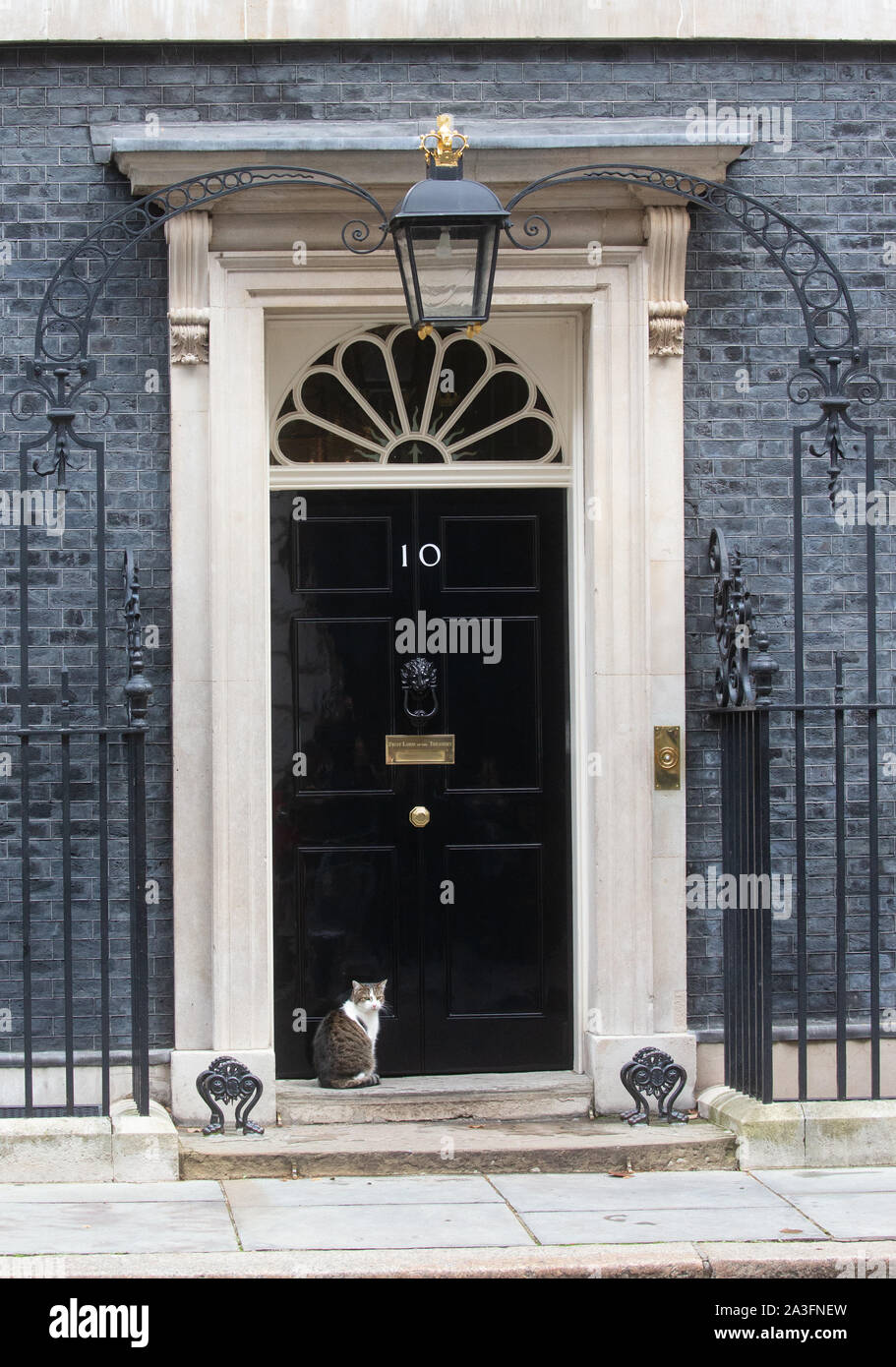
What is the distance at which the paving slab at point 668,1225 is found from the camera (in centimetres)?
595

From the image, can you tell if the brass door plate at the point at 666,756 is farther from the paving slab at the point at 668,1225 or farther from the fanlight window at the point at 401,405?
the paving slab at the point at 668,1225

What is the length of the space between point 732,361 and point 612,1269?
4.06m

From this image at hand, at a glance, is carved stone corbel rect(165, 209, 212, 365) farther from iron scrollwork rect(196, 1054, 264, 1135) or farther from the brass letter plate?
iron scrollwork rect(196, 1054, 264, 1135)

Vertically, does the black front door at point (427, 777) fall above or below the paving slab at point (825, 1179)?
above

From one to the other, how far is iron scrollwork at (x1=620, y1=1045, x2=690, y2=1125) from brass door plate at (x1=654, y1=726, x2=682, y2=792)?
3.87 feet

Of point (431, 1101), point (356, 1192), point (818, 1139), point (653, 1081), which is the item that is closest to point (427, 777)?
point (431, 1101)

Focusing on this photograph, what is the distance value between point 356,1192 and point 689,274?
422 centimetres

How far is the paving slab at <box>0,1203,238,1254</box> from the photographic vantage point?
5762 mm

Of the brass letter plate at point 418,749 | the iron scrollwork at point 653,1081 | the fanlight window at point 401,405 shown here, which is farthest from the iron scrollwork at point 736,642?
the iron scrollwork at point 653,1081

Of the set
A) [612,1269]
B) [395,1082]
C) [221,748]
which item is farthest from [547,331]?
[612,1269]

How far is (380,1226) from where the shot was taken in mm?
6105

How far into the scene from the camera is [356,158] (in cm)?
738

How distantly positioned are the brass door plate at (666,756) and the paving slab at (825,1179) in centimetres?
171

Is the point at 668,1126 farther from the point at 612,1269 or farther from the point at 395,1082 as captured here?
the point at 612,1269
